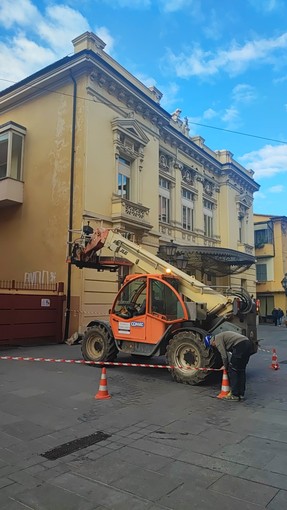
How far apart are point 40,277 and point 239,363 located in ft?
41.5

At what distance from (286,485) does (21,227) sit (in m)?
18.0

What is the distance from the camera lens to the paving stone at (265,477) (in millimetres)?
4098

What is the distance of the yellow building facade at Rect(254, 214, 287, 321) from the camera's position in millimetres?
38719

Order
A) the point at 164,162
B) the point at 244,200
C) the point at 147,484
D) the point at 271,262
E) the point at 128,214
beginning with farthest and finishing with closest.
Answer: the point at 271,262, the point at 244,200, the point at 164,162, the point at 128,214, the point at 147,484

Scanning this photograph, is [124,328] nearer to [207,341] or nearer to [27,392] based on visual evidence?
[207,341]

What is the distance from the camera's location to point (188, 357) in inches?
350

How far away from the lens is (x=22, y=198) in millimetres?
20078

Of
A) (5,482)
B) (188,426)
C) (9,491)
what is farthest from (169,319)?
(9,491)

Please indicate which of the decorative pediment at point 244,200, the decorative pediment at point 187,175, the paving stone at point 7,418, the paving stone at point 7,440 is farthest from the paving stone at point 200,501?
the decorative pediment at point 244,200

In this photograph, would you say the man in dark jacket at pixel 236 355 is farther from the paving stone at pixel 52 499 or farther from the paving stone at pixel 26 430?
the paving stone at pixel 52 499

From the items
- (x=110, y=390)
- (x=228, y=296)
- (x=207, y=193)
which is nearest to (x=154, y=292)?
(x=228, y=296)

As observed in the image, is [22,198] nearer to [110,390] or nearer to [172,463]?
[110,390]

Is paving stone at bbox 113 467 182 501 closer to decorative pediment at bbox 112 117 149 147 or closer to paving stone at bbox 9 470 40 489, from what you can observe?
paving stone at bbox 9 470 40 489

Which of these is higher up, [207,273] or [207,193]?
[207,193]
